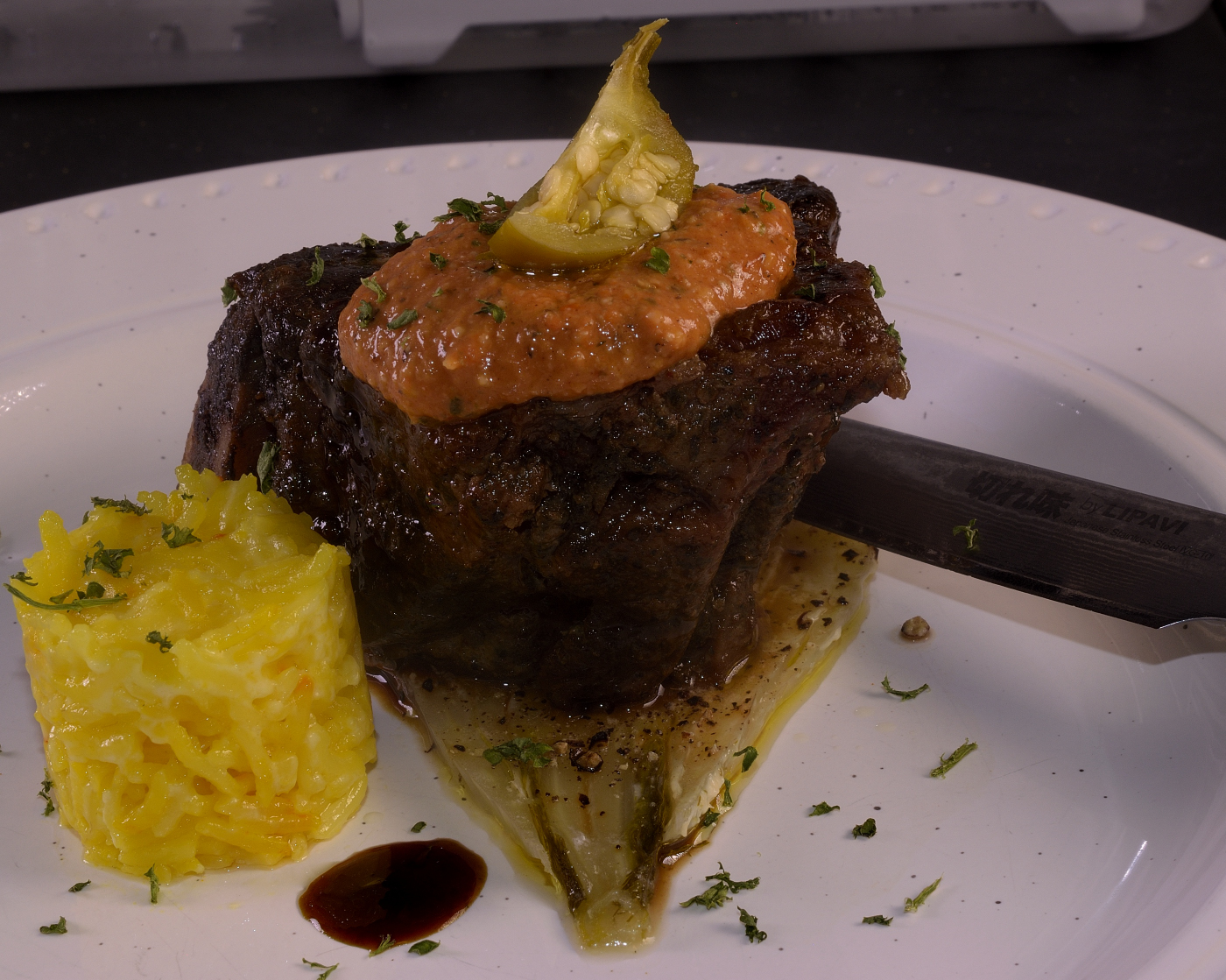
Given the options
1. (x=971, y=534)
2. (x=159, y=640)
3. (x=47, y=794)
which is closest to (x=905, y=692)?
(x=971, y=534)

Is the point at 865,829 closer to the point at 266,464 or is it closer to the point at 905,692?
the point at 905,692

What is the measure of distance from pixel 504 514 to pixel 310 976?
120 cm

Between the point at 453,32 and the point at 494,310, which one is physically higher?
the point at 494,310

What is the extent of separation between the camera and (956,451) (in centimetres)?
396

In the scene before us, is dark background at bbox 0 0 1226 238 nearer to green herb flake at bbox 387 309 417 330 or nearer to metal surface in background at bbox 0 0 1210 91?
metal surface in background at bbox 0 0 1210 91

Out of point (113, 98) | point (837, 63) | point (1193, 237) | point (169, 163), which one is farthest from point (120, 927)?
point (837, 63)

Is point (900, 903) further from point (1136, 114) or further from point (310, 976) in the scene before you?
point (1136, 114)

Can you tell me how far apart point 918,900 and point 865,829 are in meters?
0.27

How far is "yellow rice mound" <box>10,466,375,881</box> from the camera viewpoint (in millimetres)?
2961

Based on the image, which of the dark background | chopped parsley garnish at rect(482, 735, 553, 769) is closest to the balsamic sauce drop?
chopped parsley garnish at rect(482, 735, 553, 769)

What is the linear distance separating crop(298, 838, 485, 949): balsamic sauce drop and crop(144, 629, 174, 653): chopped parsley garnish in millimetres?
740

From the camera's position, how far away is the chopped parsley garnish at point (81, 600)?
298 centimetres

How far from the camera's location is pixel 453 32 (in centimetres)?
825

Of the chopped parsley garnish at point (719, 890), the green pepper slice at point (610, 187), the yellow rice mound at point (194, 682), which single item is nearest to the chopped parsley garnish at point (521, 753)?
the yellow rice mound at point (194, 682)
